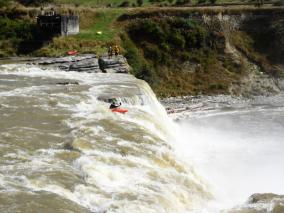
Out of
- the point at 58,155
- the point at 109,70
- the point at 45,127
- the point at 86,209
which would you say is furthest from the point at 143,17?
the point at 86,209

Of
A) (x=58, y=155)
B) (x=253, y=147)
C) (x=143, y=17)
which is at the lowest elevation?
(x=253, y=147)

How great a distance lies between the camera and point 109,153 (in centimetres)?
2181

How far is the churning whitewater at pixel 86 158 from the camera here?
17.8 m

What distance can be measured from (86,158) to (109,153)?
1258mm

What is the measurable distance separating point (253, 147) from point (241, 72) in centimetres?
1827

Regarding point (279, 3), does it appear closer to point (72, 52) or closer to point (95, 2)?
point (95, 2)

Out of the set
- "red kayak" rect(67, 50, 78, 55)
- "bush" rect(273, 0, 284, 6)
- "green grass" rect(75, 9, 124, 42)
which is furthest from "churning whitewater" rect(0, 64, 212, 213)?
"bush" rect(273, 0, 284, 6)

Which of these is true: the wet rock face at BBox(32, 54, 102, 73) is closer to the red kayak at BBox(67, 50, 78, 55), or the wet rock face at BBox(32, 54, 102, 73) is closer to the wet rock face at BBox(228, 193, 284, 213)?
the red kayak at BBox(67, 50, 78, 55)

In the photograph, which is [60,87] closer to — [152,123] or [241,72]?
[152,123]

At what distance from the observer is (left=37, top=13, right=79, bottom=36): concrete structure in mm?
49094

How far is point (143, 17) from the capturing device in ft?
185

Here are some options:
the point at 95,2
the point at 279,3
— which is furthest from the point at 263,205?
the point at 95,2

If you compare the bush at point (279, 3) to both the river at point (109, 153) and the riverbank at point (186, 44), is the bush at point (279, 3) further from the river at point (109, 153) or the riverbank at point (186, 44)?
the river at point (109, 153)

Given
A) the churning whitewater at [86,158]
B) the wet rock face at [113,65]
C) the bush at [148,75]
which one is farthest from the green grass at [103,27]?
the churning whitewater at [86,158]
